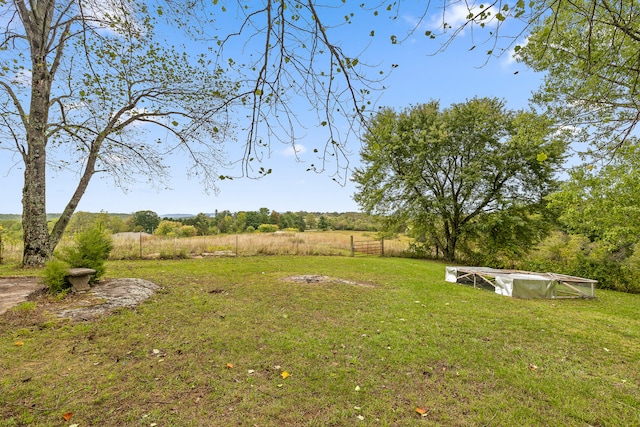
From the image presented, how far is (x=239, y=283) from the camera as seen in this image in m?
7.74

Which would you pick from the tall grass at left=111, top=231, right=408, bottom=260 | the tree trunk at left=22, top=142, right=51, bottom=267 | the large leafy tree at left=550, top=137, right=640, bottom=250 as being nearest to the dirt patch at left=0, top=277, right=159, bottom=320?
Answer: the tree trunk at left=22, top=142, right=51, bottom=267

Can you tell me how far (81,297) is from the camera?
16.6ft

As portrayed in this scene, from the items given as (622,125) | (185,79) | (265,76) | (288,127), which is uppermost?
(185,79)

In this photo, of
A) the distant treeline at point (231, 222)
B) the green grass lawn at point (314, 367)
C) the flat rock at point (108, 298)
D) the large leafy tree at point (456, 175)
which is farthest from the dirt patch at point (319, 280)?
the distant treeline at point (231, 222)

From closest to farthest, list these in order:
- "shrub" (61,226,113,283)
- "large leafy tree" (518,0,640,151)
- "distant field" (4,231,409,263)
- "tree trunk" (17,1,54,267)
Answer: "shrub" (61,226,113,283) → "large leafy tree" (518,0,640,151) → "tree trunk" (17,1,54,267) → "distant field" (4,231,409,263)

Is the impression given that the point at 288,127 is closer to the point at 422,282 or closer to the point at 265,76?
the point at 265,76

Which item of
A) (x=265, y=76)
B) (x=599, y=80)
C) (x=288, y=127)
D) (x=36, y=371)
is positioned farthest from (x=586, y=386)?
(x=599, y=80)

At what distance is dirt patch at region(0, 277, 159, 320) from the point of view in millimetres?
4496

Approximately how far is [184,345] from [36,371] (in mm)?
1386

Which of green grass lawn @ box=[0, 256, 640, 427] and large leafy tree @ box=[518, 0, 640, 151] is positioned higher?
large leafy tree @ box=[518, 0, 640, 151]

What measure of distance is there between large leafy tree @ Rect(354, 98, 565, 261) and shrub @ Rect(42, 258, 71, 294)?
1270cm

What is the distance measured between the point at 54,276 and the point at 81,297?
0.59 meters

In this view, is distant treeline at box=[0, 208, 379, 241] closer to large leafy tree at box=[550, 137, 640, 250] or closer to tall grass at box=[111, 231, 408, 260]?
tall grass at box=[111, 231, 408, 260]

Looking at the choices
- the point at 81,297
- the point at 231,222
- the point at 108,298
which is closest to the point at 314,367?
the point at 108,298
